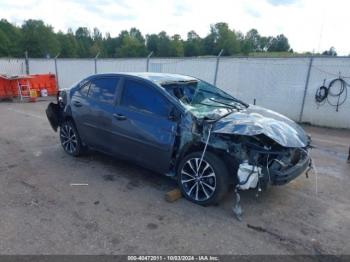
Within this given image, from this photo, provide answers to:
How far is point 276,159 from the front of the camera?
364 cm

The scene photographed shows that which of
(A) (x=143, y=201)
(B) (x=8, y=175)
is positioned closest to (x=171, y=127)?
(A) (x=143, y=201)

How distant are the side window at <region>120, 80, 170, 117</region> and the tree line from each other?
2089 inches

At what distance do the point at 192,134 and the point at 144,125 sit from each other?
0.76 meters

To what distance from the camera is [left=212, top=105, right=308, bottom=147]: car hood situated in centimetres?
357

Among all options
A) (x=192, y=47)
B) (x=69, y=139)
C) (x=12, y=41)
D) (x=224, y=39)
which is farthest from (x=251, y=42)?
(x=69, y=139)

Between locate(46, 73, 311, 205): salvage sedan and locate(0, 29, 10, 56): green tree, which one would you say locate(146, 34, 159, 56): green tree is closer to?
locate(0, 29, 10, 56): green tree

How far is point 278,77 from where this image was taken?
10.4 metres

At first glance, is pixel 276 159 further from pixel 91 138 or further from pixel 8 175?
pixel 8 175

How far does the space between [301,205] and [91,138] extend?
3398 mm

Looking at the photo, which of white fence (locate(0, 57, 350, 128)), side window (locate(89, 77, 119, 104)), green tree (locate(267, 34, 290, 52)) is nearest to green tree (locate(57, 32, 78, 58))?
green tree (locate(267, 34, 290, 52))

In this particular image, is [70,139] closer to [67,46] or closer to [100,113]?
[100,113]

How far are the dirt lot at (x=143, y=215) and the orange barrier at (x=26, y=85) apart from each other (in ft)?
35.7

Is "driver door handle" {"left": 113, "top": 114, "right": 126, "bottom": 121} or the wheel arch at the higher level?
"driver door handle" {"left": 113, "top": 114, "right": 126, "bottom": 121}

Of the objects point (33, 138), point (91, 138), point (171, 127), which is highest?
point (171, 127)
